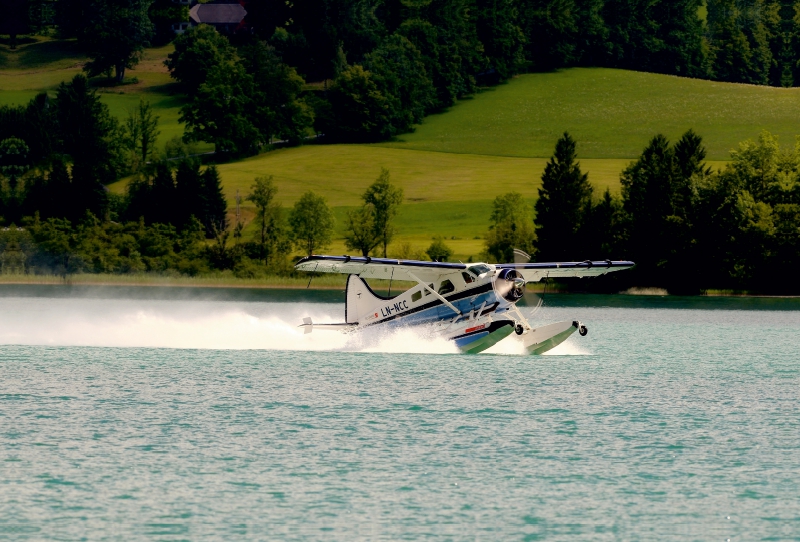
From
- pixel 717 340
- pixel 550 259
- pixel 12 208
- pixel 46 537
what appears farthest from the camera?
pixel 12 208

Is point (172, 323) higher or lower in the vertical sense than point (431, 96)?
lower

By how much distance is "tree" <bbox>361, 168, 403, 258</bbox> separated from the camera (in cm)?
10162

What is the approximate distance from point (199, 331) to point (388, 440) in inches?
1059

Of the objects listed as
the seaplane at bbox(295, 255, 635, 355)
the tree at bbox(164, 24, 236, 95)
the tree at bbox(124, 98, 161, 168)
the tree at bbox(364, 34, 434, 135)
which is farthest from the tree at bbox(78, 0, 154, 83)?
the seaplane at bbox(295, 255, 635, 355)

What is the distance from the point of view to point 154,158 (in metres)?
146

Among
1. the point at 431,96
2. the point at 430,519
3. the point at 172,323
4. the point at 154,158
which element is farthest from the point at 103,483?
the point at 431,96

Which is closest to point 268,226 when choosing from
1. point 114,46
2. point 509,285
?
point 509,285

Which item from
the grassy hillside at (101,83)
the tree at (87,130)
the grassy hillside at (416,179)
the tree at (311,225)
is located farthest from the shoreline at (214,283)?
the grassy hillside at (101,83)

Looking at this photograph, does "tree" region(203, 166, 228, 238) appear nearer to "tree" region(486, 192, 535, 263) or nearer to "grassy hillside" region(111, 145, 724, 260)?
"grassy hillside" region(111, 145, 724, 260)

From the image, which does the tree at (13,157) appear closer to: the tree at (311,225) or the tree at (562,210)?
the tree at (311,225)

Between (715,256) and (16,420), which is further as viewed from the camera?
(715,256)

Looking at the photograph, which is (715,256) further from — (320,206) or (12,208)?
(12,208)

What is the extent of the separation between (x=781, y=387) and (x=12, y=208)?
303 ft

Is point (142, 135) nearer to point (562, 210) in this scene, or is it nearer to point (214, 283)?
point (214, 283)
